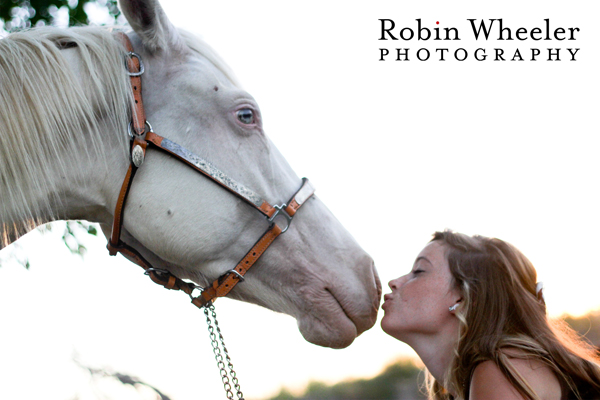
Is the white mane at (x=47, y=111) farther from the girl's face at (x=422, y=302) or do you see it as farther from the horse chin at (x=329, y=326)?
the girl's face at (x=422, y=302)

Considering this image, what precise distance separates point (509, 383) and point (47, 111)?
2.06 metres

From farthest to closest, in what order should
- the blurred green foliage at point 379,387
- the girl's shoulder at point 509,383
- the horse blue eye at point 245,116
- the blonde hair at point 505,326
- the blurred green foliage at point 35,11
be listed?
the blurred green foliage at point 379,387, the blurred green foliage at point 35,11, the horse blue eye at point 245,116, the blonde hair at point 505,326, the girl's shoulder at point 509,383

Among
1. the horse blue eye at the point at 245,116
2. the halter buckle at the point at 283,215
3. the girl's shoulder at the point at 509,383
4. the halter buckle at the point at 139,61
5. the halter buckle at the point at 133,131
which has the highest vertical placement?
the halter buckle at the point at 139,61

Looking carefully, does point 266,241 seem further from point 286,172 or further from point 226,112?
point 226,112

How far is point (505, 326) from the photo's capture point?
6.91 ft

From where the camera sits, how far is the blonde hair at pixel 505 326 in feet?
6.23

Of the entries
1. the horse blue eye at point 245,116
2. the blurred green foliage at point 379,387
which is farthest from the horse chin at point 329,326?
the blurred green foliage at point 379,387

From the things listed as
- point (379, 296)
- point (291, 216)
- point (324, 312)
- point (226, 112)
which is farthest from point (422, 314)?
point (226, 112)

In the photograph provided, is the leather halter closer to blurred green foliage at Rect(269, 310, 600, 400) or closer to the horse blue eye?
A: the horse blue eye

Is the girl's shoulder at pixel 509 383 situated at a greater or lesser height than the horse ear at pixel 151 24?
lesser

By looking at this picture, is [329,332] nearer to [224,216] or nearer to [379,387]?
[224,216]

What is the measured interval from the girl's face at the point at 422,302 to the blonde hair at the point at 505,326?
6cm

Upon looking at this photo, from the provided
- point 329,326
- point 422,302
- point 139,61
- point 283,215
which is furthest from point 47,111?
point 422,302

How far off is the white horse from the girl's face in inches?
11.0
